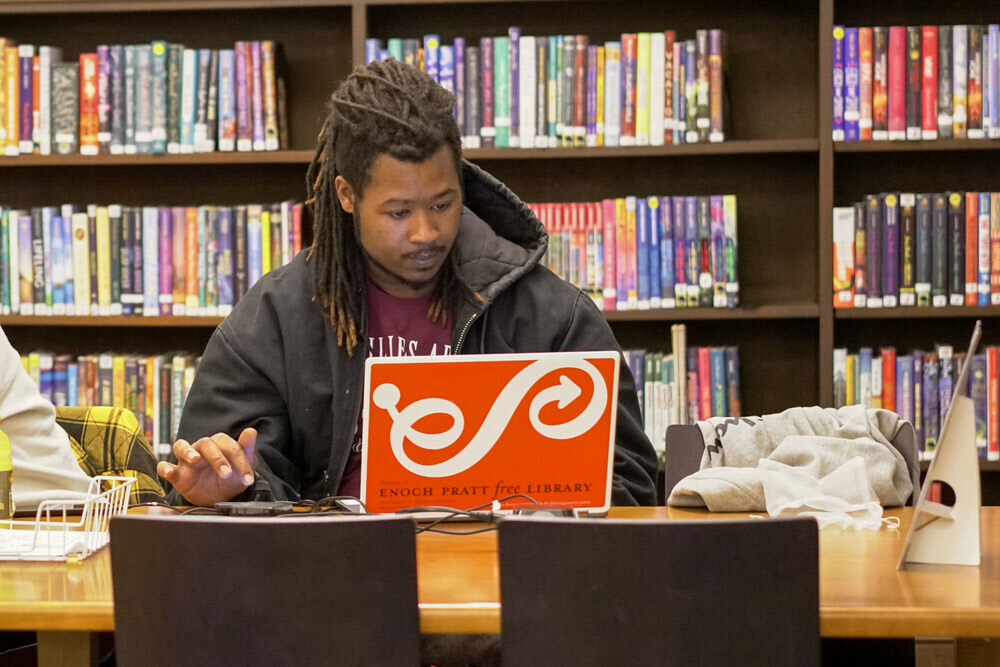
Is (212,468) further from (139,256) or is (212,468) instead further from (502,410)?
(139,256)

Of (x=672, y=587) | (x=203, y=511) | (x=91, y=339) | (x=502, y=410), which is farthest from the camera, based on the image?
(x=91, y=339)

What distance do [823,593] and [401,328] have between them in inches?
38.8

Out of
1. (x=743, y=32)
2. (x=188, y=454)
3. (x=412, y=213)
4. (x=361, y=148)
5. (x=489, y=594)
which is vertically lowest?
(x=489, y=594)

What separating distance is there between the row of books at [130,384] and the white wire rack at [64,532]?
5.30 ft

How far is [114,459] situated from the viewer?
2143mm

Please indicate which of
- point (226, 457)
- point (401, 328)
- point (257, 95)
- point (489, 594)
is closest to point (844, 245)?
point (401, 328)

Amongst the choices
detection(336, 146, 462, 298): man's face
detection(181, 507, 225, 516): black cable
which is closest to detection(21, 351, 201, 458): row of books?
detection(336, 146, 462, 298): man's face

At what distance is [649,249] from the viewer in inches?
120

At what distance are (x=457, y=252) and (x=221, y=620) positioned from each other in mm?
969

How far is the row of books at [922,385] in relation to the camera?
301 cm

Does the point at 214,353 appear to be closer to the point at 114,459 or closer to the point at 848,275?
the point at 114,459

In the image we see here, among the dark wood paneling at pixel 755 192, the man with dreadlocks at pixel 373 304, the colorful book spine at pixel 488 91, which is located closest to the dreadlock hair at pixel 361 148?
the man with dreadlocks at pixel 373 304

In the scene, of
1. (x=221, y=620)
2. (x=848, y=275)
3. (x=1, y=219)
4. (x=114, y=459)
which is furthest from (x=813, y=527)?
(x=1, y=219)

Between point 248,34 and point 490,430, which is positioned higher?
point 248,34
